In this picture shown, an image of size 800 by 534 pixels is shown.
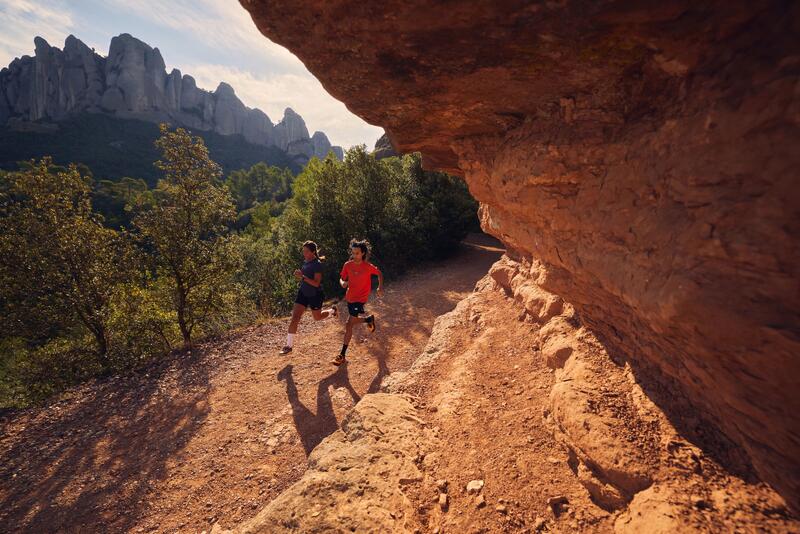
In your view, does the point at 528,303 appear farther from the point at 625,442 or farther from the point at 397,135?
the point at 397,135

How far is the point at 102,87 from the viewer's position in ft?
228

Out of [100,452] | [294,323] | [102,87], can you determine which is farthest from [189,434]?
[102,87]

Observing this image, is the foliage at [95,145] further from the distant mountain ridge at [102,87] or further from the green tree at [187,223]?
the green tree at [187,223]

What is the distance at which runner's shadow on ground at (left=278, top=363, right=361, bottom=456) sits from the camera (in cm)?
528

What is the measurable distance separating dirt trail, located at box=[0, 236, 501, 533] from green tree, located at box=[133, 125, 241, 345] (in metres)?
1.63

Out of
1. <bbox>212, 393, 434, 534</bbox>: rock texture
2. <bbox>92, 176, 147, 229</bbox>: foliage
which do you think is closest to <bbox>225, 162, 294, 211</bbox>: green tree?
<bbox>92, 176, 147, 229</bbox>: foliage

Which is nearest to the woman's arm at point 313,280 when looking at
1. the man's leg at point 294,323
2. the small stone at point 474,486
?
the man's leg at point 294,323

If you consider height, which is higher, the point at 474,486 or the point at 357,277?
the point at 357,277

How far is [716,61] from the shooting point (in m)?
2.01

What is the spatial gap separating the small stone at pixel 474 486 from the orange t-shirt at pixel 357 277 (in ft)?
12.5

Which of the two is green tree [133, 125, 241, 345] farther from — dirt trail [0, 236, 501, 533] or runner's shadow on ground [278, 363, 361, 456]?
runner's shadow on ground [278, 363, 361, 456]

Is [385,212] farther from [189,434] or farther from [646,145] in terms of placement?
[646,145]

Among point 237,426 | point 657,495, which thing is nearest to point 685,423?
point 657,495

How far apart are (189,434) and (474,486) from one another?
4.91m
